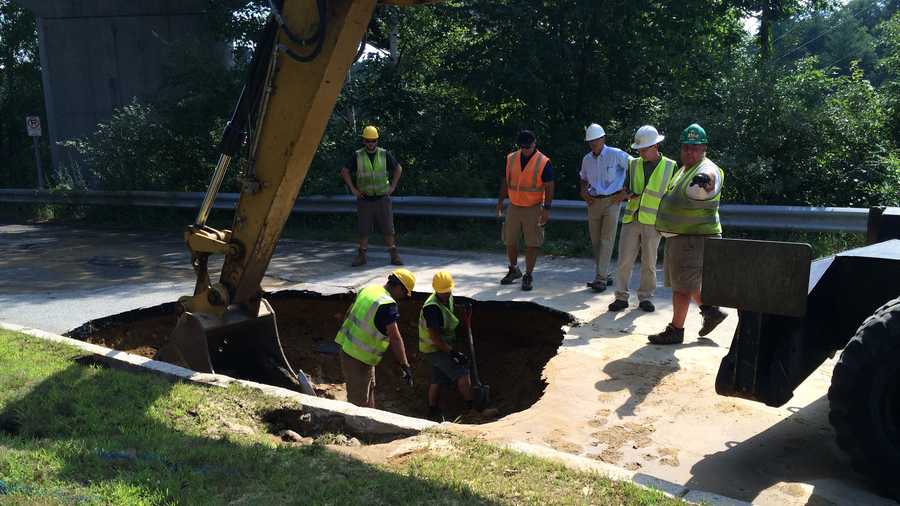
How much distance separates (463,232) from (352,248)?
1.87 meters

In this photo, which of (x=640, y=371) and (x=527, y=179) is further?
(x=527, y=179)

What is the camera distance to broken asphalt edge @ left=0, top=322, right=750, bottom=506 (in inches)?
146

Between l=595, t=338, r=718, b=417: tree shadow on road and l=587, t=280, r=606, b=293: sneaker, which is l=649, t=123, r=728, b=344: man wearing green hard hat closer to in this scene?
l=595, t=338, r=718, b=417: tree shadow on road

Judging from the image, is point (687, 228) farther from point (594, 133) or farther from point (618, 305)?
point (594, 133)

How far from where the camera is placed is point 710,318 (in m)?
6.11

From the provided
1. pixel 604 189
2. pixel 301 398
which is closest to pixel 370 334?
pixel 301 398

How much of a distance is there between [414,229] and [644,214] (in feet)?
21.4

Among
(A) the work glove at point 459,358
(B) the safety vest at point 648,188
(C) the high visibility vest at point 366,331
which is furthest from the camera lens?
(B) the safety vest at point 648,188

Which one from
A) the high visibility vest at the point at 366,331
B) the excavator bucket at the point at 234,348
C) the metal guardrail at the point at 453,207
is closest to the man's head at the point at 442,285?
the high visibility vest at the point at 366,331

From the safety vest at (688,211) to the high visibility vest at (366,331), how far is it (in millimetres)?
2333

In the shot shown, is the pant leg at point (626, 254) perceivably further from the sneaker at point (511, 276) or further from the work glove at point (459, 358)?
the work glove at point (459, 358)

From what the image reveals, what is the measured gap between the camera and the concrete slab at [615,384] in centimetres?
409

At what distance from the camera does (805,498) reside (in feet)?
12.2

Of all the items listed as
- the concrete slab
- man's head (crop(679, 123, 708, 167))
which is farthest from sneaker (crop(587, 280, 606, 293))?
man's head (crop(679, 123, 708, 167))
